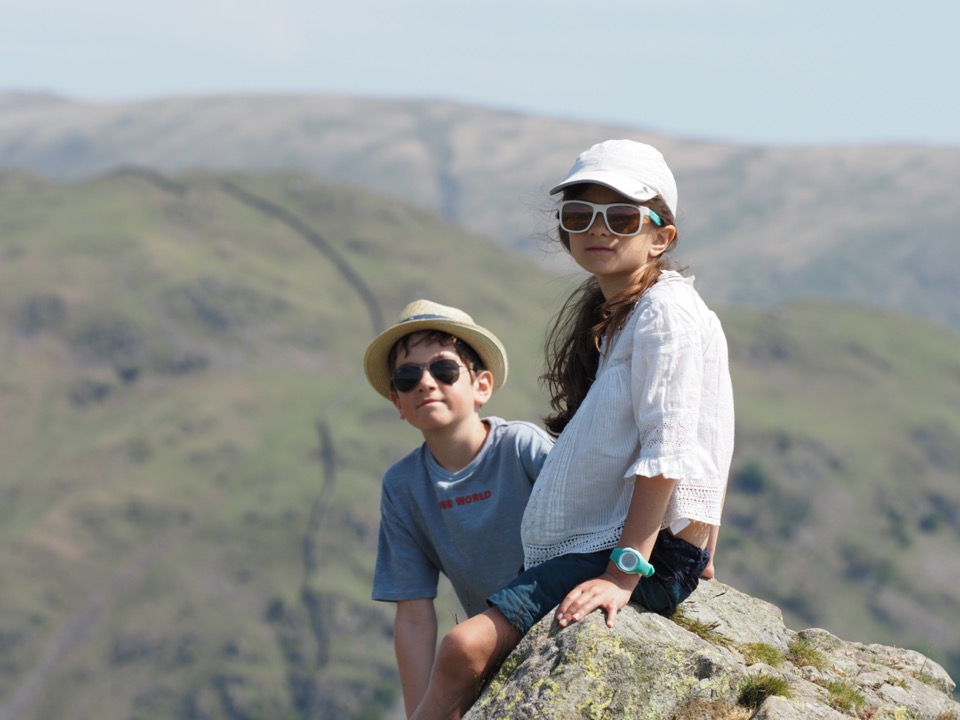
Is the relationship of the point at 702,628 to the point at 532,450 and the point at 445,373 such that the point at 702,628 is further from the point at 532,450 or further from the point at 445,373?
the point at 445,373

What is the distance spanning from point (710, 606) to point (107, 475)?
19861 cm

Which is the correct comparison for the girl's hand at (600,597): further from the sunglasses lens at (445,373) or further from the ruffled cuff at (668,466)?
the sunglasses lens at (445,373)

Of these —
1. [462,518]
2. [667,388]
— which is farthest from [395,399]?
[667,388]

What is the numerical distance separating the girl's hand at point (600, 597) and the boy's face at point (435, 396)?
1.93 m

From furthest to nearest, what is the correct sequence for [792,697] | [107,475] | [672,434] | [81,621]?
1. [107,475]
2. [81,621]
3. [792,697]
4. [672,434]

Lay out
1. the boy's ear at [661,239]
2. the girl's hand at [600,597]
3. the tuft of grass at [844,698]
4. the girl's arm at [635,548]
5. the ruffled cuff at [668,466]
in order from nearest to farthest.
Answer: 1. the ruffled cuff at [668,466]
2. the girl's arm at [635,548]
3. the girl's hand at [600,597]
4. the boy's ear at [661,239]
5. the tuft of grass at [844,698]

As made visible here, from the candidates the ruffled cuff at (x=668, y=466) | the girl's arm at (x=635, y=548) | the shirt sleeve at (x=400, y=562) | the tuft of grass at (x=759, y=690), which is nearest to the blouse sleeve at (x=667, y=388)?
the ruffled cuff at (x=668, y=466)

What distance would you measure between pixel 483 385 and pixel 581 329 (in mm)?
1228

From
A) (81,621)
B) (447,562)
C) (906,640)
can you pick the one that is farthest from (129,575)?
(447,562)

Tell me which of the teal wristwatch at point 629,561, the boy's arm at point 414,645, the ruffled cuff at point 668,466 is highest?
the ruffled cuff at point 668,466

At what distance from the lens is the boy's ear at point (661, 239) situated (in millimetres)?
8445

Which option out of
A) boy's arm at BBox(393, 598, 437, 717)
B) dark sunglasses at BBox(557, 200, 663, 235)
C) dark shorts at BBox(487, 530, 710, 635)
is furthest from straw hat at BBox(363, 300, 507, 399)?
dark shorts at BBox(487, 530, 710, 635)

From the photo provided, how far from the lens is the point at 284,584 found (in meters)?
182

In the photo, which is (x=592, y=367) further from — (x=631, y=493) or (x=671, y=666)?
(x=671, y=666)
